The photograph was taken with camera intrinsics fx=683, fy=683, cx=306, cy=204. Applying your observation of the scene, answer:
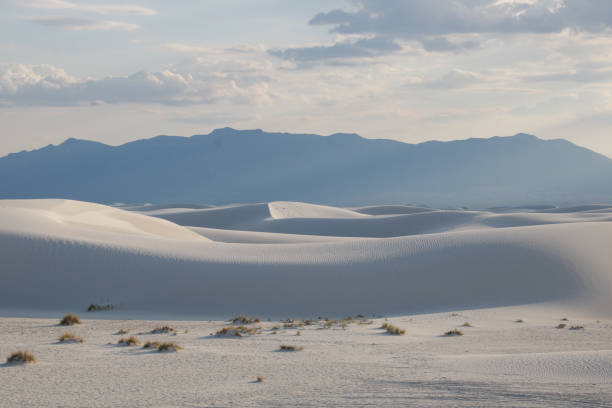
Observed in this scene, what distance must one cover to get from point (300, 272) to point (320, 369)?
637 inches

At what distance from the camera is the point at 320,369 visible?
12.3 metres

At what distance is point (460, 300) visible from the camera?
27156 mm

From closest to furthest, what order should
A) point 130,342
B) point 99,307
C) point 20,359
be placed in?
point 20,359 → point 130,342 → point 99,307

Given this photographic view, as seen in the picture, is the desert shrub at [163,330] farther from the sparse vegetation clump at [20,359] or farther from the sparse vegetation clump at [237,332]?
the sparse vegetation clump at [20,359]

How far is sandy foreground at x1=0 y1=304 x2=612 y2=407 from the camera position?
9867 millimetres

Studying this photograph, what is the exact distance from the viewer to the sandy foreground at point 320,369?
9.87 metres

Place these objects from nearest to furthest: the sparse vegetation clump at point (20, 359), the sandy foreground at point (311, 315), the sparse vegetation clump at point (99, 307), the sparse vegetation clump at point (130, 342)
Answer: the sandy foreground at point (311, 315), the sparse vegetation clump at point (20, 359), the sparse vegetation clump at point (130, 342), the sparse vegetation clump at point (99, 307)

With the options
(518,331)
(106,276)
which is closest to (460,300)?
(518,331)

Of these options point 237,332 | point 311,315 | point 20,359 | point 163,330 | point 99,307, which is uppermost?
point 20,359

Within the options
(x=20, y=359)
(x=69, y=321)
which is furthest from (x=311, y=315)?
(x=20, y=359)

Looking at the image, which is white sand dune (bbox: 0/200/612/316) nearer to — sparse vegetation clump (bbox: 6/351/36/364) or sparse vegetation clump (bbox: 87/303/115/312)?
sparse vegetation clump (bbox: 87/303/115/312)

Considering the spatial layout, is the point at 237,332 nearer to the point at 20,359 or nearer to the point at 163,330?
the point at 163,330

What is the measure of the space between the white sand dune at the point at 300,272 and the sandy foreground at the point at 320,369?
23.8 ft

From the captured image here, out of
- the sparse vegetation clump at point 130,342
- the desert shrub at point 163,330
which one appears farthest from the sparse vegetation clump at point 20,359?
the desert shrub at point 163,330
